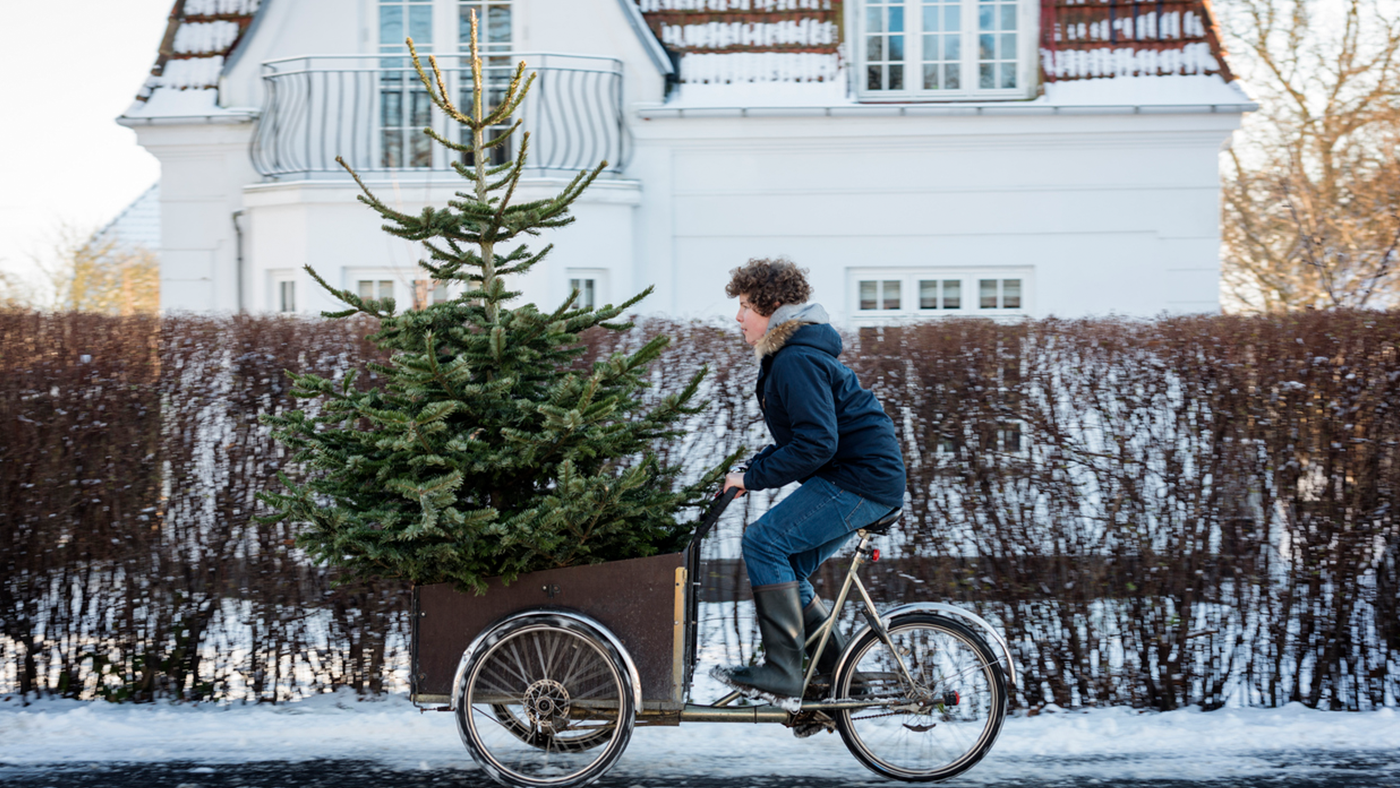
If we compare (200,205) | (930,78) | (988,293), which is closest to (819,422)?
(988,293)

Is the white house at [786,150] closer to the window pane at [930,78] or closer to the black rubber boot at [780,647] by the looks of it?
the window pane at [930,78]

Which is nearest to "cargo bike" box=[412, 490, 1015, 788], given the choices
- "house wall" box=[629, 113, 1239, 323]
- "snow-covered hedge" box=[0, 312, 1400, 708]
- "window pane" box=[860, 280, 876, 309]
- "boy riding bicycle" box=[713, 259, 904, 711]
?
"boy riding bicycle" box=[713, 259, 904, 711]

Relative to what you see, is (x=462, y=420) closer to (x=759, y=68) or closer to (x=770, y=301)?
(x=770, y=301)

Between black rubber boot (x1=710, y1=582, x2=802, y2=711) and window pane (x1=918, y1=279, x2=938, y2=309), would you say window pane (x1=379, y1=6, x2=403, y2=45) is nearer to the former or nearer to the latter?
window pane (x1=918, y1=279, x2=938, y2=309)

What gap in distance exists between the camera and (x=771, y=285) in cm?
446

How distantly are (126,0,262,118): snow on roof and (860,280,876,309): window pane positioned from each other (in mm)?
6621

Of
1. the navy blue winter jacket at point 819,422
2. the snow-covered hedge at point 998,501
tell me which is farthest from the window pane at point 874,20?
the navy blue winter jacket at point 819,422

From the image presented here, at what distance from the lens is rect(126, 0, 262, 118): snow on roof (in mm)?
11781

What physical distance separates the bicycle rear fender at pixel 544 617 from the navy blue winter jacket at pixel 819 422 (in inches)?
30.0

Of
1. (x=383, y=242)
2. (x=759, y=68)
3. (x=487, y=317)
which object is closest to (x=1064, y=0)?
(x=759, y=68)

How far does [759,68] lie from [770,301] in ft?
24.6

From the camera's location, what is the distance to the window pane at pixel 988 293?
1154 cm

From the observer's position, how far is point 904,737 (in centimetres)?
466

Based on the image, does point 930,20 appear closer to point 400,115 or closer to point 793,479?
point 400,115
